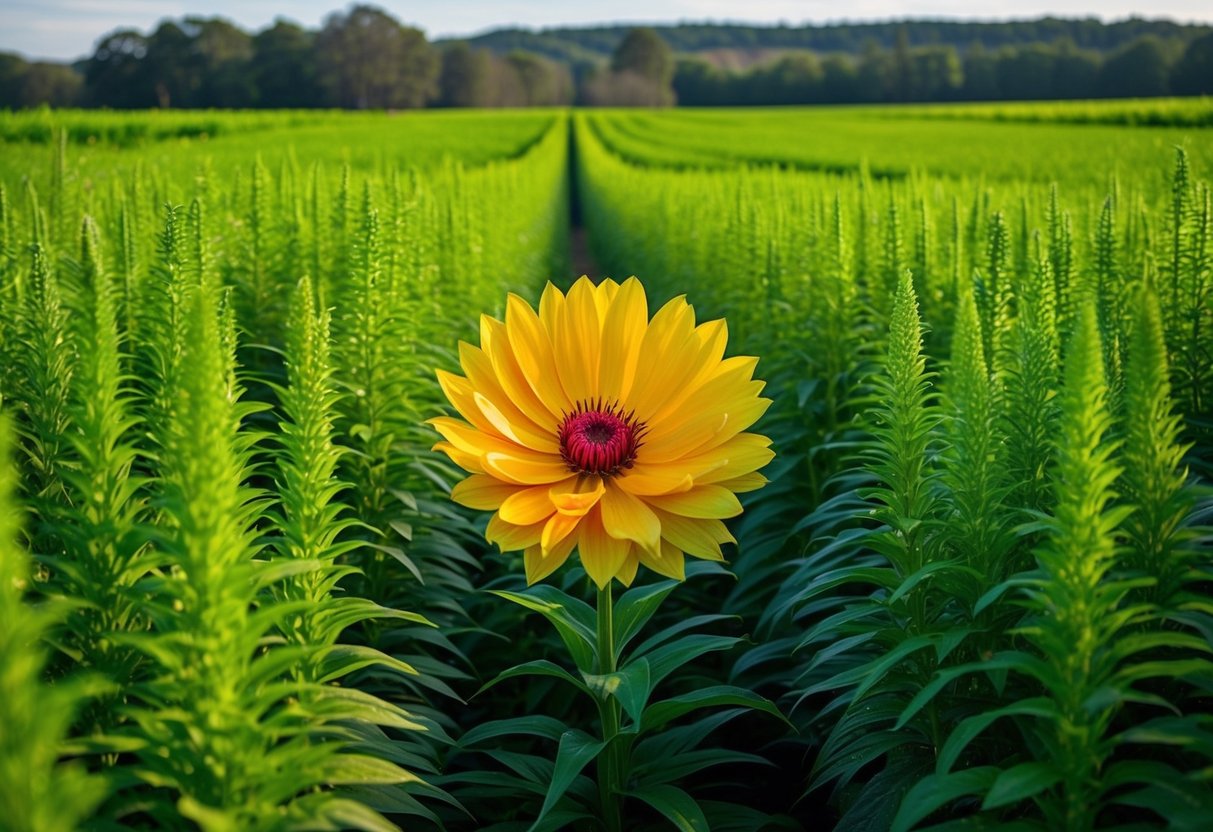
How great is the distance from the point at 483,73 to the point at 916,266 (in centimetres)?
9176

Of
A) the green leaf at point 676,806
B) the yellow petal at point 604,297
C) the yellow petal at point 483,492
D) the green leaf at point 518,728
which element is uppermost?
the yellow petal at point 604,297

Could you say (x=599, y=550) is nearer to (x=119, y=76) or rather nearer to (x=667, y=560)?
(x=667, y=560)

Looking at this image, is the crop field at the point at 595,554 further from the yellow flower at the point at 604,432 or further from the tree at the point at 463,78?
the tree at the point at 463,78

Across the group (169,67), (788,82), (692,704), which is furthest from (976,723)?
(788,82)

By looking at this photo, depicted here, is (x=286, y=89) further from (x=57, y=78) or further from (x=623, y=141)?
(x=623, y=141)

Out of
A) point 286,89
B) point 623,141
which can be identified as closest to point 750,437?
point 623,141

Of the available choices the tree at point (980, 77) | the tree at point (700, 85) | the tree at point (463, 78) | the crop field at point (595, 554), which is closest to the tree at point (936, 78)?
the tree at point (980, 77)

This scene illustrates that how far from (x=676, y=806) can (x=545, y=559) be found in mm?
715

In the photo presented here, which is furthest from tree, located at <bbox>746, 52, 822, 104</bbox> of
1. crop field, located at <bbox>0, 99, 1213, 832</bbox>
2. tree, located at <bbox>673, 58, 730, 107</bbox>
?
crop field, located at <bbox>0, 99, 1213, 832</bbox>

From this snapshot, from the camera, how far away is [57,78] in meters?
74.6

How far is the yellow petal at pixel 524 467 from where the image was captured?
1.65m

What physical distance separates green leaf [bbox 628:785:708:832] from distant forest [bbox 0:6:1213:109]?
2543 inches

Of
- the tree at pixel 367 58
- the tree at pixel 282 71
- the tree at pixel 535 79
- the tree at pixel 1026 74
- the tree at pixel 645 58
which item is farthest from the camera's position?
the tree at pixel 535 79

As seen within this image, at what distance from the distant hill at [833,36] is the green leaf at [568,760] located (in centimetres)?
9213
